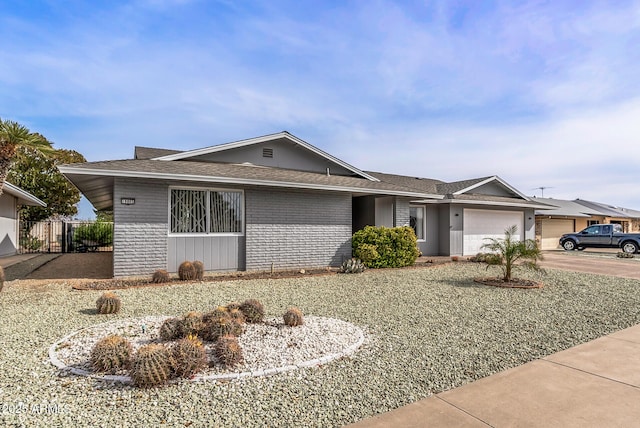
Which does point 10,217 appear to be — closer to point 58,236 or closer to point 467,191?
point 58,236

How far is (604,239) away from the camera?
21797 mm

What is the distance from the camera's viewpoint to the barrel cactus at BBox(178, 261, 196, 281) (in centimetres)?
916

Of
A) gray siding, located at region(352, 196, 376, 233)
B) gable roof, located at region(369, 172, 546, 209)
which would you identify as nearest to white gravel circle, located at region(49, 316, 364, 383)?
gray siding, located at region(352, 196, 376, 233)

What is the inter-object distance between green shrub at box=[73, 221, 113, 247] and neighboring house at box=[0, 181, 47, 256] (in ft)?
8.69

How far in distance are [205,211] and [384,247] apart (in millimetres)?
6276

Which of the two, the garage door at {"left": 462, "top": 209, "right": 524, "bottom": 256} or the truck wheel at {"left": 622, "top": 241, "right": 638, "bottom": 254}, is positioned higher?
the garage door at {"left": 462, "top": 209, "right": 524, "bottom": 256}

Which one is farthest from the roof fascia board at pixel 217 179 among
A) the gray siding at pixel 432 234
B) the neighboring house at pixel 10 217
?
the neighboring house at pixel 10 217

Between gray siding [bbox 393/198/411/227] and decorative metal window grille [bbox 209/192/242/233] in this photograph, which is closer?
decorative metal window grille [bbox 209/192/242/233]

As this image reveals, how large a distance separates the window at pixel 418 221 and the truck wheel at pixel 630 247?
13.9 metres

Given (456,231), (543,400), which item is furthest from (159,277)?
(456,231)

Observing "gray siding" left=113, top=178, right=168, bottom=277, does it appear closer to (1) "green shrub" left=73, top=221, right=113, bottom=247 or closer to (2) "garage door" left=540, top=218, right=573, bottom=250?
(1) "green shrub" left=73, top=221, right=113, bottom=247

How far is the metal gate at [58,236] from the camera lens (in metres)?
18.8

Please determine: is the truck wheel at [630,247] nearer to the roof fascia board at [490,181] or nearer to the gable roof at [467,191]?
the gable roof at [467,191]

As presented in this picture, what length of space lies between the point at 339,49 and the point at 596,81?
7638mm
